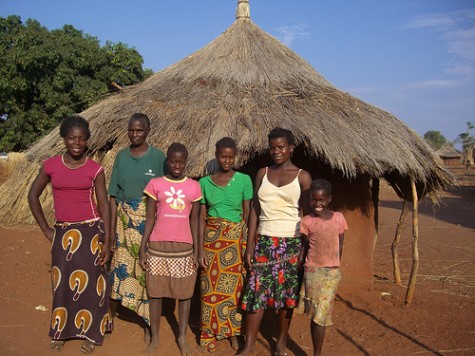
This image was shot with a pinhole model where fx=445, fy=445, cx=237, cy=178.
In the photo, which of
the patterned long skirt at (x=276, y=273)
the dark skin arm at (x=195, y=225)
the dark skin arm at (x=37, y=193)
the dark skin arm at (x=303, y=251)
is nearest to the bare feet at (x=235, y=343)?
the patterned long skirt at (x=276, y=273)

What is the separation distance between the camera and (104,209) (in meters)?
3.32

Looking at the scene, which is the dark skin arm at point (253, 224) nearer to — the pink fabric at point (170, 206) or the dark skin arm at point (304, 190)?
the dark skin arm at point (304, 190)

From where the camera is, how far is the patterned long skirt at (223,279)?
11.2 feet

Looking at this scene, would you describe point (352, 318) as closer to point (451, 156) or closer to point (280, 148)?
point (280, 148)

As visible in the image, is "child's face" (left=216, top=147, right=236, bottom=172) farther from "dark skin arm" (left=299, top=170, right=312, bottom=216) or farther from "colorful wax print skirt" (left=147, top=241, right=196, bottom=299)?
Result: "colorful wax print skirt" (left=147, top=241, right=196, bottom=299)

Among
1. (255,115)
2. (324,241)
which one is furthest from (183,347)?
(255,115)

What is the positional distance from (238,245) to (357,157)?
1.74 m

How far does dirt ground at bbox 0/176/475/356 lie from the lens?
144 inches

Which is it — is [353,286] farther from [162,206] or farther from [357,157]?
[162,206]

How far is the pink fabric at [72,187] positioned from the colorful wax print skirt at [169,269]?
557 mm

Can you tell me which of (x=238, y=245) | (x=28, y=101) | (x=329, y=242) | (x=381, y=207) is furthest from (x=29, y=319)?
(x=381, y=207)

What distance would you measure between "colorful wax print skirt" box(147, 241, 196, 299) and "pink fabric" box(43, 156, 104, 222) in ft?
1.83

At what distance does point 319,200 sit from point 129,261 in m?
1.54

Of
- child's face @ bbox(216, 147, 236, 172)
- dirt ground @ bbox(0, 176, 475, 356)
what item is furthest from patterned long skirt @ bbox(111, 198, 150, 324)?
child's face @ bbox(216, 147, 236, 172)
